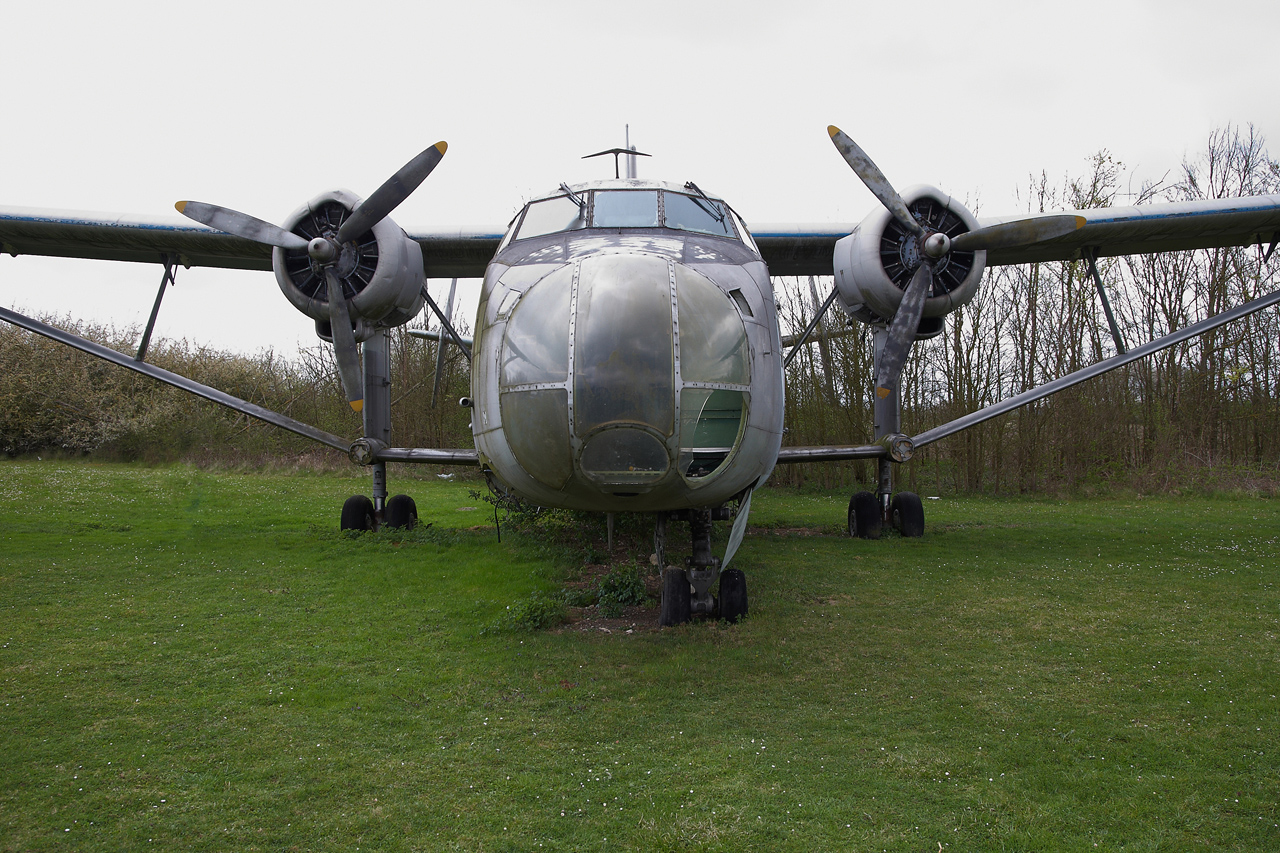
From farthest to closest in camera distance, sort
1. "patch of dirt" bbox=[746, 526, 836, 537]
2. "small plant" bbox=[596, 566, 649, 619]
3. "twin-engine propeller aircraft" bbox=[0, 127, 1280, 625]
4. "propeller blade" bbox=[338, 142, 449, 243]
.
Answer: "patch of dirt" bbox=[746, 526, 836, 537]
"propeller blade" bbox=[338, 142, 449, 243]
"small plant" bbox=[596, 566, 649, 619]
"twin-engine propeller aircraft" bbox=[0, 127, 1280, 625]

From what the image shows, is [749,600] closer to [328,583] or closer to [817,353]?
[328,583]

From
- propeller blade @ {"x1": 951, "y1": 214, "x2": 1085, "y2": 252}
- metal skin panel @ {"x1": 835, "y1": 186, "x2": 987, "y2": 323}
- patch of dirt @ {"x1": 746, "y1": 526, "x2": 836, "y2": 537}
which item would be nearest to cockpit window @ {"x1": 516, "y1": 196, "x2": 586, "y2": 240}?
propeller blade @ {"x1": 951, "y1": 214, "x2": 1085, "y2": 252}

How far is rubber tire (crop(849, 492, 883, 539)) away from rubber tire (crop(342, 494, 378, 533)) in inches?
259

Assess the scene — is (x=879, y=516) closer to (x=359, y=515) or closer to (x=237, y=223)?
(x=359, y=515)

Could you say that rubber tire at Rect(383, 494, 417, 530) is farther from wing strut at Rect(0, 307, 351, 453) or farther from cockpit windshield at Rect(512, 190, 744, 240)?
cockpit windshield at Rect(512, 190, 744, 240)

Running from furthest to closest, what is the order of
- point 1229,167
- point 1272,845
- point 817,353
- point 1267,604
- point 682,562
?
point 817,353 → point 1229,167 → point 682,562 → point 1267,604 → point 1272,845

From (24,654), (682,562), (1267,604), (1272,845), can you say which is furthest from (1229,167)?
(24,654)

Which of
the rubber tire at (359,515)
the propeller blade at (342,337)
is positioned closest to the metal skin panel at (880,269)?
the propeller blade at (342,337)

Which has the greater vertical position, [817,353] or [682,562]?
[817,353]

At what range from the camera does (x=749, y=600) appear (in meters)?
6.21

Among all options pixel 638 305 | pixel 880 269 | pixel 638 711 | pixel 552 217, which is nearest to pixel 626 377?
pixel 638 305

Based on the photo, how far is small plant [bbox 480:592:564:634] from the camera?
17.4ft

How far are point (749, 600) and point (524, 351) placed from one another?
3302 millimetres

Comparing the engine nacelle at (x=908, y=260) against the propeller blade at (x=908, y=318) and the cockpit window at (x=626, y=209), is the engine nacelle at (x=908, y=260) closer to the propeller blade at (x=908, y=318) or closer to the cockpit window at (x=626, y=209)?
the propeller blade at (x=908, y=318)
